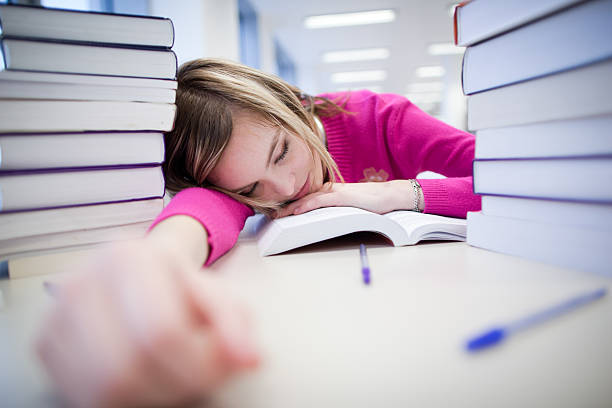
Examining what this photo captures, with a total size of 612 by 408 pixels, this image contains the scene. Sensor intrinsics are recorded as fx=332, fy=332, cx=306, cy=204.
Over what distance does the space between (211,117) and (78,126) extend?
0.89ft

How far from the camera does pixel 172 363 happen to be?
0.55ft

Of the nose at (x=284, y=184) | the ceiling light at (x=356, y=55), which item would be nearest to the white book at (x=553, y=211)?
the nose at (x=284, y=184)

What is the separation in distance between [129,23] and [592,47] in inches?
24.3

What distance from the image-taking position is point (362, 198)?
0.72 m

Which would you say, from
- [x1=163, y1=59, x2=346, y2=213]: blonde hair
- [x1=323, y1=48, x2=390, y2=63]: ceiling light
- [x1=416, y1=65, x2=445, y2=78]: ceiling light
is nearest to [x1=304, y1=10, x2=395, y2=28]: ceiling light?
[x1=323, y1=48, x2=390, y2=63]: ceiling light

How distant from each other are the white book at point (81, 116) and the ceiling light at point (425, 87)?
8025mm

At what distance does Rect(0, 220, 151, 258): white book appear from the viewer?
0.49m

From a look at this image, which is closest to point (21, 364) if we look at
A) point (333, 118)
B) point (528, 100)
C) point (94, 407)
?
point (94, 407)

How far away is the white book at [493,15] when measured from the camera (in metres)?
0.39

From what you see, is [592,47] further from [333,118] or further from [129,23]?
[333,118]

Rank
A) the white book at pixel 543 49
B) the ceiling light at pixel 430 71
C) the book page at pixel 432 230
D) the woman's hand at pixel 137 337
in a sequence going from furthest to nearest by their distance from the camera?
the ceiling light at pixel 430 71
the book page at pixel 432 230
the white book at pixel 543 49
the woman's hand at pixel 137 337

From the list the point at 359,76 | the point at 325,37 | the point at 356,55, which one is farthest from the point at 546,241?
the point at 359,76

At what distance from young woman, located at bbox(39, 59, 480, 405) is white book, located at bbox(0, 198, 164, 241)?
7 cm

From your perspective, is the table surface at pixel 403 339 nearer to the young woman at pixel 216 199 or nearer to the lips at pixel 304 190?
the young woman at pixel 216 199
